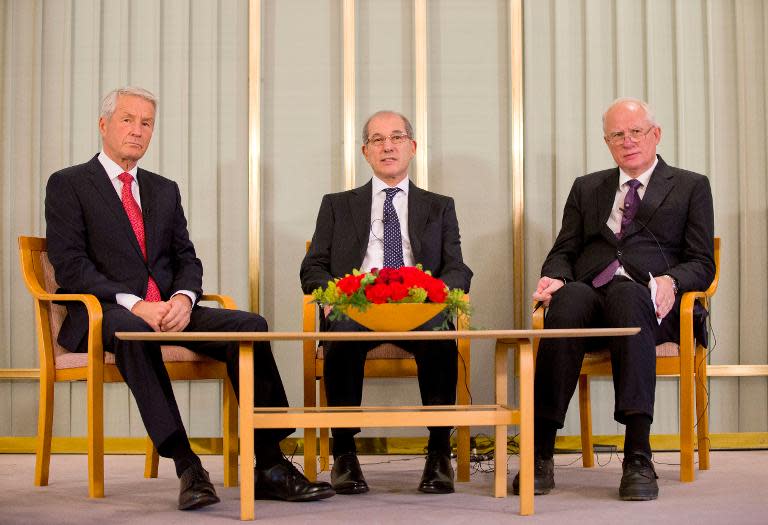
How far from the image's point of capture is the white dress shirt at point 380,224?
3787mm

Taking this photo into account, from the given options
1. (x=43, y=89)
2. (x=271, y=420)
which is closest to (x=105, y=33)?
(x=43, y=89)

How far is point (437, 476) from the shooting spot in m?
3.10

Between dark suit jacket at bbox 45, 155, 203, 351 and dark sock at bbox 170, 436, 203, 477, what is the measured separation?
0.60m

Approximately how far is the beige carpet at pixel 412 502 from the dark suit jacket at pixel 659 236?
756mm

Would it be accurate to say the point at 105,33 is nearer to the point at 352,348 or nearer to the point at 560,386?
the point at 352,348

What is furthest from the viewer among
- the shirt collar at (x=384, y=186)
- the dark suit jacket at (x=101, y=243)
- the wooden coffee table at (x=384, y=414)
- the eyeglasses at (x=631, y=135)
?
the shirt collar at (x=384, y=186)

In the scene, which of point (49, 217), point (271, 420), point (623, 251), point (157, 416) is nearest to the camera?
point (271, 420)

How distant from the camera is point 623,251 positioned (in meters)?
3.58

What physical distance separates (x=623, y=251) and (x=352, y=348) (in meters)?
1.14

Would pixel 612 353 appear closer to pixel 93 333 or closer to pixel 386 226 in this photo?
pixel 386 226

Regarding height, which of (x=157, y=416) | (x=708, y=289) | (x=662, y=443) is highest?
(x=708, y=289)

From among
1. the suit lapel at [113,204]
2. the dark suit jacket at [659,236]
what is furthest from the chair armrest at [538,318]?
the suit lapel at [113,204]

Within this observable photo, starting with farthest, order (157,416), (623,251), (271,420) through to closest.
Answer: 1. (623,251)
2. (157,416)
3. (271,420)

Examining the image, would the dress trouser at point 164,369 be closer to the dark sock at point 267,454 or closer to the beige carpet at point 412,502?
the dark sock at point 267,454
